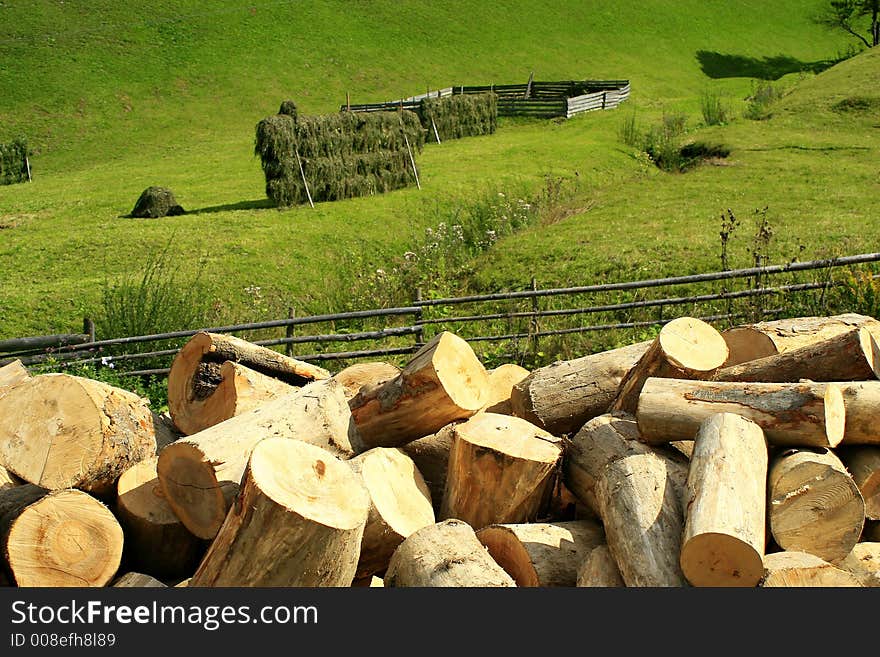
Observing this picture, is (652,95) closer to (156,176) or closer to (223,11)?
(223,11)

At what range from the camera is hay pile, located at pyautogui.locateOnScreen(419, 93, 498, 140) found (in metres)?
30.1

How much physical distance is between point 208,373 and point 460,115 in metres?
26.3

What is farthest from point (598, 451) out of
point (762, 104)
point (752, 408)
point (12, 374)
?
Answer: point (762, 104)

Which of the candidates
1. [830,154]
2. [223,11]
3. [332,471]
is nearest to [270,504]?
[332,471]

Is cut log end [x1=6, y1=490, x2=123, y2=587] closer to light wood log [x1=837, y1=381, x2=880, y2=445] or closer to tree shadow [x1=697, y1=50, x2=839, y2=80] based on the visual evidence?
light wood log [x1=837, y1=381, x2=880, y2=445]

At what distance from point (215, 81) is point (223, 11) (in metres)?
7.13

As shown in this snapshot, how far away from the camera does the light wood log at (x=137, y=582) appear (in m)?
4.35

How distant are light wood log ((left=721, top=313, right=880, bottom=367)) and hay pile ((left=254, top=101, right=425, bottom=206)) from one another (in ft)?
49.6

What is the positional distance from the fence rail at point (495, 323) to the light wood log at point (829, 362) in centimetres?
500

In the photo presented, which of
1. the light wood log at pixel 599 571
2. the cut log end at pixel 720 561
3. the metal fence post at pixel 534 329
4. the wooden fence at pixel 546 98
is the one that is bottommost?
the metal fence post at pixel 534 329

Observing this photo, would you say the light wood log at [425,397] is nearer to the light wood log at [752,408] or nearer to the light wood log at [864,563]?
the light wood log at [752,408]

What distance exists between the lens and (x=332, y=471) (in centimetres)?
404

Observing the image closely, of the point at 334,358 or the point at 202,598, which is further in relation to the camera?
the point at 334,358

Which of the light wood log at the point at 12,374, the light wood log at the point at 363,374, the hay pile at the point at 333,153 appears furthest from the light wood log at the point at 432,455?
the hay pile at the point at 333,153
